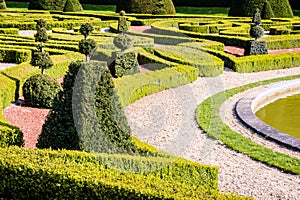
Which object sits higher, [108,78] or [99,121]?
[108,78]

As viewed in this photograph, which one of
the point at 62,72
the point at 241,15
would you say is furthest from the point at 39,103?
the point at 241,15

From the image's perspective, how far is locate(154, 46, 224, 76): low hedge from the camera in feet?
52.2

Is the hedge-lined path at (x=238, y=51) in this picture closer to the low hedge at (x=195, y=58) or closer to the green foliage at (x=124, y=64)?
the low hedge at (x=195, y=58)

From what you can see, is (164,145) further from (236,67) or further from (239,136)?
(236,67)

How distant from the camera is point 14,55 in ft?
54.3

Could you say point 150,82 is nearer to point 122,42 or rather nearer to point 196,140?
point 122,42

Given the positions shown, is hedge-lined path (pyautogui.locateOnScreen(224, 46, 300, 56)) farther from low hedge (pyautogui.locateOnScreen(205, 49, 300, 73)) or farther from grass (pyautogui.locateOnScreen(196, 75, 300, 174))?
grass (pyautogui.locateOnScreen(196, 75, 300, 174))

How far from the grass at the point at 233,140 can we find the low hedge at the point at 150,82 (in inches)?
54.6

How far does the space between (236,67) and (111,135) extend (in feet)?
33.2

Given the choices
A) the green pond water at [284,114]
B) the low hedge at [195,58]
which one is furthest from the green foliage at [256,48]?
the green pond water at [284,114]

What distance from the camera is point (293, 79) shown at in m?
16.2

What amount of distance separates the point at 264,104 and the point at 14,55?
7664mm

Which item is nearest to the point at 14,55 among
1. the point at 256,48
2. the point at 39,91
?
the point at 39,91

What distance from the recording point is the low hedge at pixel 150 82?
497 inches
